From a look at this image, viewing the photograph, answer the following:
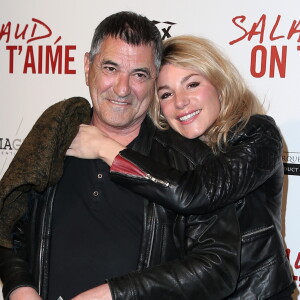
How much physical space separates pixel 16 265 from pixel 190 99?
2.60 feet

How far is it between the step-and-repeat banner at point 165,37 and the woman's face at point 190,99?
0.72m

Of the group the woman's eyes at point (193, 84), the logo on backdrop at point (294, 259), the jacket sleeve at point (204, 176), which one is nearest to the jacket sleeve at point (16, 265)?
the jacket sleeve at point (204, 176)

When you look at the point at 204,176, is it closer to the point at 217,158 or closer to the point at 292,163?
the point at 217,158

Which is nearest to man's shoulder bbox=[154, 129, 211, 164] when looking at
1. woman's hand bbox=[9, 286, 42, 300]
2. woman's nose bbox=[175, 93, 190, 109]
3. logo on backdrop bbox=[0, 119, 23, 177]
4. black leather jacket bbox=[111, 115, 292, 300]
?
black leather jacket bbox=[111, 115, 292, 300]

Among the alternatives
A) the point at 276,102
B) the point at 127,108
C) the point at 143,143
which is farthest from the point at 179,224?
the point at 276,102

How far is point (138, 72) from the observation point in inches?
69.7

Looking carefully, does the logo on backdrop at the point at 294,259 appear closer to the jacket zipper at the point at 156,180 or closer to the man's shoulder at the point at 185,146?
the man's shoulder at the point at 185,146

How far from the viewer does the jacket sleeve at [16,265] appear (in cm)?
156

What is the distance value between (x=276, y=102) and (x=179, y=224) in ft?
3.77

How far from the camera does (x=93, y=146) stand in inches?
65.9

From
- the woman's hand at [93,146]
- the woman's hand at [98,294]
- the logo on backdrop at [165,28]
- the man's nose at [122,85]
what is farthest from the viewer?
the logo on backdrop at [165,28]

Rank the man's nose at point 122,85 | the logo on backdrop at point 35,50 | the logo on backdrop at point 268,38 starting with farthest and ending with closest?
the logo on backdrop at point 35,50
the logo on backdrop at point 268,38
the man's nose at point 122,85

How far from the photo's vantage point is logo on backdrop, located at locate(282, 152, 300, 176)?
97.7 inches

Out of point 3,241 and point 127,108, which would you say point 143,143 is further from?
point 3,241
